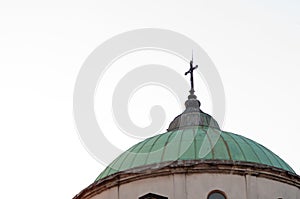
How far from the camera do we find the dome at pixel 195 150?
102 feet

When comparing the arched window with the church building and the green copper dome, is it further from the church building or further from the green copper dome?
the green copper dome

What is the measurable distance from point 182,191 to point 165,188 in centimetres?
76

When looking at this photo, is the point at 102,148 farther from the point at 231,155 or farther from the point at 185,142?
the point at 231,155

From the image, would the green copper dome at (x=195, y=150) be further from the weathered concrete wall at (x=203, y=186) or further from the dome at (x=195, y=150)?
the weathered concrete wall at (x=203, y=186)

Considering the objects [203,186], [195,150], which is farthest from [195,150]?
[203,186]

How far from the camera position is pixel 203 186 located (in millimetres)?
29719

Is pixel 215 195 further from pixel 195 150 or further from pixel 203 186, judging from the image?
pixel 195 150

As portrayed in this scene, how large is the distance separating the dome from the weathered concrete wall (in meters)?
0.88

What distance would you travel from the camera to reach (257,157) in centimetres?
3167

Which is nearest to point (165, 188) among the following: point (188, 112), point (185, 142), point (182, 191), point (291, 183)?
point (182, 191)

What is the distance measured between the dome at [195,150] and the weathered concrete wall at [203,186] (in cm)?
88

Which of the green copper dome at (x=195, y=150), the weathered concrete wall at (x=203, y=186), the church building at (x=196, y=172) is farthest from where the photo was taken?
the green copper dome at (x=195, y=150)

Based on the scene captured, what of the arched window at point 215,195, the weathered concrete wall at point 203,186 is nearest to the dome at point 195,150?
the weathered concrete wall at point 203,186

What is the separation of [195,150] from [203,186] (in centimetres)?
218
